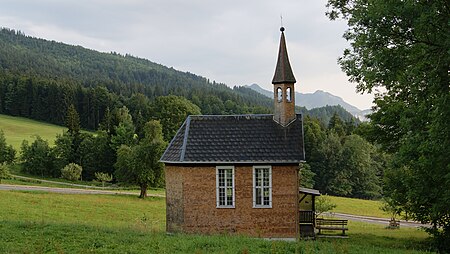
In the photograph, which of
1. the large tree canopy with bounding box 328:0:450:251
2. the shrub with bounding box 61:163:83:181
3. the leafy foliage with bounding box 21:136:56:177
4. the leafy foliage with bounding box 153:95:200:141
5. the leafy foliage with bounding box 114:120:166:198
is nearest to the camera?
the large tree canopy with bounding box 328:0:450:251

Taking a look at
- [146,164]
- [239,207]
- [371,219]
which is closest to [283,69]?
[239,207]

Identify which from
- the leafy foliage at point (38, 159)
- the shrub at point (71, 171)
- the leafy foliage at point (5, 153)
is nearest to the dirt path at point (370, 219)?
the shrub at point (71, 171)

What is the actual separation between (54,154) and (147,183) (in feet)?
92.8

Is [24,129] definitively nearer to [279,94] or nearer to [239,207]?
[279,94]

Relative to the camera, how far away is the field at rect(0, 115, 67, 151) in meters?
93.6

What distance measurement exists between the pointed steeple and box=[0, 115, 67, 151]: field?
73.4 m

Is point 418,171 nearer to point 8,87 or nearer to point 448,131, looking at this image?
point 448,131

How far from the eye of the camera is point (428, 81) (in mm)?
15539

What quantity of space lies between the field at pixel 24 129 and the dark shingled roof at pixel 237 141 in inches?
2823

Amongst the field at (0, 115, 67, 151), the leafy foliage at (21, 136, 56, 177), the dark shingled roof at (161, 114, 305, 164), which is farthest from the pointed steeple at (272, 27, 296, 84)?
the field at (0, 115, 67, 151)

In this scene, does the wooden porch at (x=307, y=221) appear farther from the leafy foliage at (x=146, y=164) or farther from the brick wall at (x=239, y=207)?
the leafy foliage at (x=146, y=164)

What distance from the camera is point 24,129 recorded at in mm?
101938

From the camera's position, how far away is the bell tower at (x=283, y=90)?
25.3m

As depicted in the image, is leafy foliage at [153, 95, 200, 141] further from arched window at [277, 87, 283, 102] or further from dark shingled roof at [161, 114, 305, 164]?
arched window at [277, 87, 283, 102]
